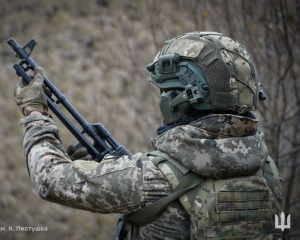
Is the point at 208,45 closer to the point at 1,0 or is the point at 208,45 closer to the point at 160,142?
the point at 160,142

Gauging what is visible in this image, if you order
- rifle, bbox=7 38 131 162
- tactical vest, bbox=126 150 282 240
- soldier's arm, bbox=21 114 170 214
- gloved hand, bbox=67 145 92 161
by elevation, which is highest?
rifle, bbox=7 38 131 162

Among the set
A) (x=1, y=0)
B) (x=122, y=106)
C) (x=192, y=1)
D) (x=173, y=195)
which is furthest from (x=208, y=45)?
(x=1, y=0)

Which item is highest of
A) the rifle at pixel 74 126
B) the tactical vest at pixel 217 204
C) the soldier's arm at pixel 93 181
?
the rifle at pixel 74 126

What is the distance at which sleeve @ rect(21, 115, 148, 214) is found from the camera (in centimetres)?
282

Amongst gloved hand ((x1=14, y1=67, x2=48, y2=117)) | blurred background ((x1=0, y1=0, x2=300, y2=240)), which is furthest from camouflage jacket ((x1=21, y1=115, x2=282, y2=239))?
blurred background ((x1=0, y1=0, x2=300, y2=240))

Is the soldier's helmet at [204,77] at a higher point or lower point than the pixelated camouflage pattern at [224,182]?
higher

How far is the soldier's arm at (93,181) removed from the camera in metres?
2.82

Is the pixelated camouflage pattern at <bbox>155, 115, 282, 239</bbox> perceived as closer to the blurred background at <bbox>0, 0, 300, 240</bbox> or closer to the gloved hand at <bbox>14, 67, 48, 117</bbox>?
the gloved hand at <bbox>14, 67, 48, 117</bbox>

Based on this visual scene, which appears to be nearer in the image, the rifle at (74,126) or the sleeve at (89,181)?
the sleeve at (89,181)

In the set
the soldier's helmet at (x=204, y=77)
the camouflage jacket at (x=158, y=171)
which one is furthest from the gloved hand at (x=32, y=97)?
the soldier's helmet at (x=204, y=77)

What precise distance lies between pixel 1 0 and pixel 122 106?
12.3 feet

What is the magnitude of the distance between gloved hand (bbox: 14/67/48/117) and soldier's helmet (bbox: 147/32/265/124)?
0.77 meters

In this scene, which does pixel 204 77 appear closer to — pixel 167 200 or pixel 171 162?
pixel 171 162

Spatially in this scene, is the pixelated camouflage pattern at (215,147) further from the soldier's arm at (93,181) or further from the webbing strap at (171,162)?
the soldier's arm at (93,181)
